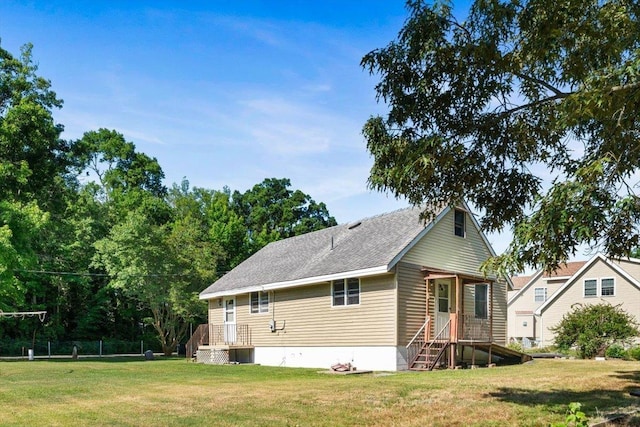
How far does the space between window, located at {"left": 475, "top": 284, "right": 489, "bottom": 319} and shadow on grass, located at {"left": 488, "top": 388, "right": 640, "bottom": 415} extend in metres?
10.8

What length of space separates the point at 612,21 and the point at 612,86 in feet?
4.34

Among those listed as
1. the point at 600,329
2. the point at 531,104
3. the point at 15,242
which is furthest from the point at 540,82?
the point at 15,242

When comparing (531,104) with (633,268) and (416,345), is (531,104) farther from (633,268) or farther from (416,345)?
(633,268)

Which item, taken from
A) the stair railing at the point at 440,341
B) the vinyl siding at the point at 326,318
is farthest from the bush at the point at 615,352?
the vinyl siding at the point at 326,318

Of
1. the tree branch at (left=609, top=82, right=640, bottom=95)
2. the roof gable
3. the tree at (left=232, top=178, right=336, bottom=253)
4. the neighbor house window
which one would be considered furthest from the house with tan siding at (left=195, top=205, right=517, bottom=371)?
the tree at (left=232, top=178, right=336, bottom=253)

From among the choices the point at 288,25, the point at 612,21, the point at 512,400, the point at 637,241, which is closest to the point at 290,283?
the point at 288,25

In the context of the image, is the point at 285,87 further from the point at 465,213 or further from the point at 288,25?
the point at 465,213

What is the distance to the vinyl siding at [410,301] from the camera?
1930cm

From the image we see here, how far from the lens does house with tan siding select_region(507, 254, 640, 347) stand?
31547 mm

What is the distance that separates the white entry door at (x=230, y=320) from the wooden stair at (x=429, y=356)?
9.51m

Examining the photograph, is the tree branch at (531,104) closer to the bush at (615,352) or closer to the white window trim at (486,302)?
the white window trim at (486,302)

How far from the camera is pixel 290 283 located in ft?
73.7

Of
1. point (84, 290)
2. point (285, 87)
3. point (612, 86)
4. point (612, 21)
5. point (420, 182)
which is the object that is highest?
point (285, 87)

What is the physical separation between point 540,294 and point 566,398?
105ft
